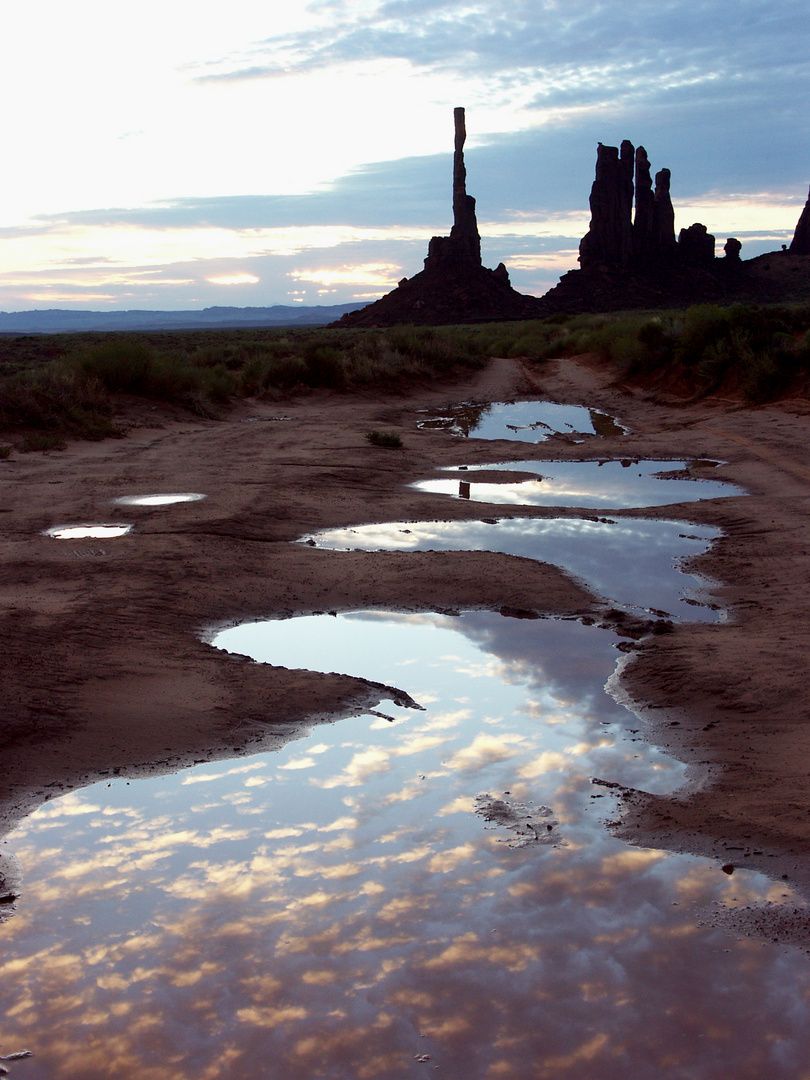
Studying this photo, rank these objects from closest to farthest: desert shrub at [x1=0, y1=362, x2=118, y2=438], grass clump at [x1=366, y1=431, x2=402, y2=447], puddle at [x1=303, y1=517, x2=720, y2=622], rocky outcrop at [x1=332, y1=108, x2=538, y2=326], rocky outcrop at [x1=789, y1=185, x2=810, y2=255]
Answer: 1. puddle at [x1=303, y1=517, x2=720, y2=622]
2. grass clump at [x1=366, y1=431, x2=402, y2=447]
3. desert shrub at [x1=0, y1=362, x2=118, y2=438]
4. rocky outcrop at [x1=332, y1=108, x2=538, y2=326]
5. rocky outcrop at [x1=789, y1=185, x2=810, y2=255]

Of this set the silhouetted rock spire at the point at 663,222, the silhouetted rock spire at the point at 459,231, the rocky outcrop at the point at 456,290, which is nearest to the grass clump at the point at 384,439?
the rocky outcrop at the point at 456,290

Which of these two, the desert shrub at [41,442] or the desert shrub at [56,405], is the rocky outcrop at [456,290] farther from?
the desert shrub at [41,442]

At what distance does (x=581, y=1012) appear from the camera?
3248mm

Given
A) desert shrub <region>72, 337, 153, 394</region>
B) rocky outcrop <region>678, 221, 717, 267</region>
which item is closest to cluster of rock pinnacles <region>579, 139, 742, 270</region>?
rocky outcrop <region>678, 221, 717, 267</region>

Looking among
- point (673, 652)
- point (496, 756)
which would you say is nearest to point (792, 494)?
point (673, 652)

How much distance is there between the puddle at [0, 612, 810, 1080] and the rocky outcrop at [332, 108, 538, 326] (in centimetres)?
8083

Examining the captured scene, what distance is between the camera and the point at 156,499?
12094 millimetres

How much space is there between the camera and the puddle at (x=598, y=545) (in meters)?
8.27

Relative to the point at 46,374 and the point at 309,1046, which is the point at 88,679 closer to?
the point at 309,1046

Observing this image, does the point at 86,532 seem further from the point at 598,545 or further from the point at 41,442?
the point at 41,442

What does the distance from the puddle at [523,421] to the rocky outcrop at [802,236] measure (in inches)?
3829

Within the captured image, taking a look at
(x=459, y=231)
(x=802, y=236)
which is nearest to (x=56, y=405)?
(x=459, y=231)

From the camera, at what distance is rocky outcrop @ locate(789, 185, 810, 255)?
108 meters

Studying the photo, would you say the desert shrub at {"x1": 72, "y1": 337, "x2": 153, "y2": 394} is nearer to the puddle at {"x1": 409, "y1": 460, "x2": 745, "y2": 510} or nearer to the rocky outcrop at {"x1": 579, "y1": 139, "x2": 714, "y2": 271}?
the puddle at {"x1": 409, "y1": 460, "x2": 745, "y2": 510}
